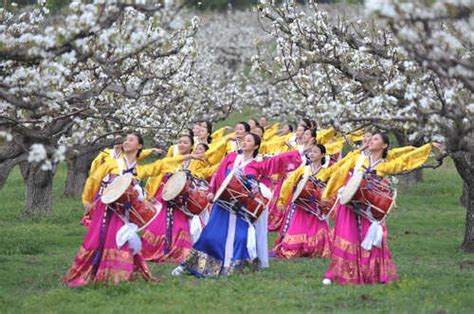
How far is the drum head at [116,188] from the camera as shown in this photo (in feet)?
38.4

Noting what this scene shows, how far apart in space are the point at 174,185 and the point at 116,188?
91.9 inches

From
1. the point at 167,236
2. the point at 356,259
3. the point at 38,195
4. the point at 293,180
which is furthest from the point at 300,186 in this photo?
the point at 38,195

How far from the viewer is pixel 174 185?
1412 centimetres

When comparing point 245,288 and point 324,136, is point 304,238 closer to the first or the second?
point 324,136

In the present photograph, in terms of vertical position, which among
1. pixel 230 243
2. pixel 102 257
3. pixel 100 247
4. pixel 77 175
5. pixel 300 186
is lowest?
pixel 102 257

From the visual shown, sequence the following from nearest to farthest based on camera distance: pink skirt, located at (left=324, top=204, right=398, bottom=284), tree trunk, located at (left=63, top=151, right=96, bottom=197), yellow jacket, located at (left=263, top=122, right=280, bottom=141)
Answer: pink skirt, located at (left=324, top=204, right=398, bottom=284)
yellow jacket, located at (left=263, top=122, right=280, bottom=141)
tree trunk, located at (left=63, top=151, right=96, bottom=197)

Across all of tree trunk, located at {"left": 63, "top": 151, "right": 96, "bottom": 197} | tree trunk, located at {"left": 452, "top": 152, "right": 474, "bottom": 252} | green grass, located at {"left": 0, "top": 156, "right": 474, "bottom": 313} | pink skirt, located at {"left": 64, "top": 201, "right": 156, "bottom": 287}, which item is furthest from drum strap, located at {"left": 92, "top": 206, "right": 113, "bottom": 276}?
tree trunk, located at {"left": 63, "top": 151, "right": 96, "bottom": 197}

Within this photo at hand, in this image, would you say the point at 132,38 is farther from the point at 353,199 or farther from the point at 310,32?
the point at 310,32

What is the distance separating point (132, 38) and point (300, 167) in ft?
18.9

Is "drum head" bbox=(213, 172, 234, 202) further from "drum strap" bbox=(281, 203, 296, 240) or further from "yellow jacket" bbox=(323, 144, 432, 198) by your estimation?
"drum strap" bbox=(281, 203, 296, 240)

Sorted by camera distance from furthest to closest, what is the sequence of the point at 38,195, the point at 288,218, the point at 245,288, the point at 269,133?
the point at 269,133 → the point at 38,195 → the point at 288,218 → the point at 245,288

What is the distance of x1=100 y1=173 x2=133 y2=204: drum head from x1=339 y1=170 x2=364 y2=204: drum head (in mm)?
2326

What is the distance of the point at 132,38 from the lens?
9.46 meters

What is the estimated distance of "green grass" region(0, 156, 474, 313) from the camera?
10594 mm
